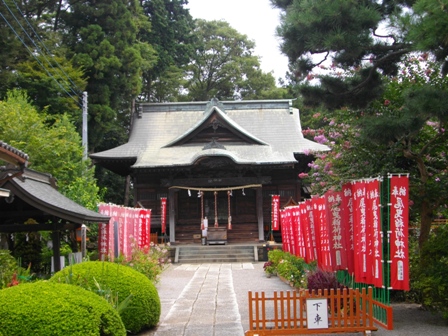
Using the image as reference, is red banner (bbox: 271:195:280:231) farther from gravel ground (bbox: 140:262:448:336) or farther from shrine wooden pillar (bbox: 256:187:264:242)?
gravel ground (bbox: 140:262:448:336)

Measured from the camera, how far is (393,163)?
10.4 metres

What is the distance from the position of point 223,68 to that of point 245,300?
3583 centimetres

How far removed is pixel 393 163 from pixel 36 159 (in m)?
14.0

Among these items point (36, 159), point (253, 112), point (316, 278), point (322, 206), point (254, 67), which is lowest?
point (316, 278)

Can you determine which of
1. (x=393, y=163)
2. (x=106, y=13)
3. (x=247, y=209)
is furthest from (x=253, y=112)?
(x=393, y=163)

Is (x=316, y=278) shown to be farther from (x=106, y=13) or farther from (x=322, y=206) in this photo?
(x=106, y=13)

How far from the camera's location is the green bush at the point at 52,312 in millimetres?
5996

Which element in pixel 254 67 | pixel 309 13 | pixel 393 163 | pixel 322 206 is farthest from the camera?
pixel 254 67

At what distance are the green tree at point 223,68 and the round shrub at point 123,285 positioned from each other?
38047mm

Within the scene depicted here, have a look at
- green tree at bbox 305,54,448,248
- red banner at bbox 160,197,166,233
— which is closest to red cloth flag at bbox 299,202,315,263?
green tree at bbox 305,54,448,248

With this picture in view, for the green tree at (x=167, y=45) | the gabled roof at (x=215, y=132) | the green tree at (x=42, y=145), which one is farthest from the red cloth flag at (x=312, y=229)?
the green tree at (x=167, y=45)

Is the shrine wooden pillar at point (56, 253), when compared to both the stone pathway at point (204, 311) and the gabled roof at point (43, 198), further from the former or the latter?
the stone pathway at point (204, 311)

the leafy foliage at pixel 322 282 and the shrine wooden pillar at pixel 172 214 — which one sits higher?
the shrine wooden pillar at pixel 172 214

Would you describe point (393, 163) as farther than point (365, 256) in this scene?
Yes
